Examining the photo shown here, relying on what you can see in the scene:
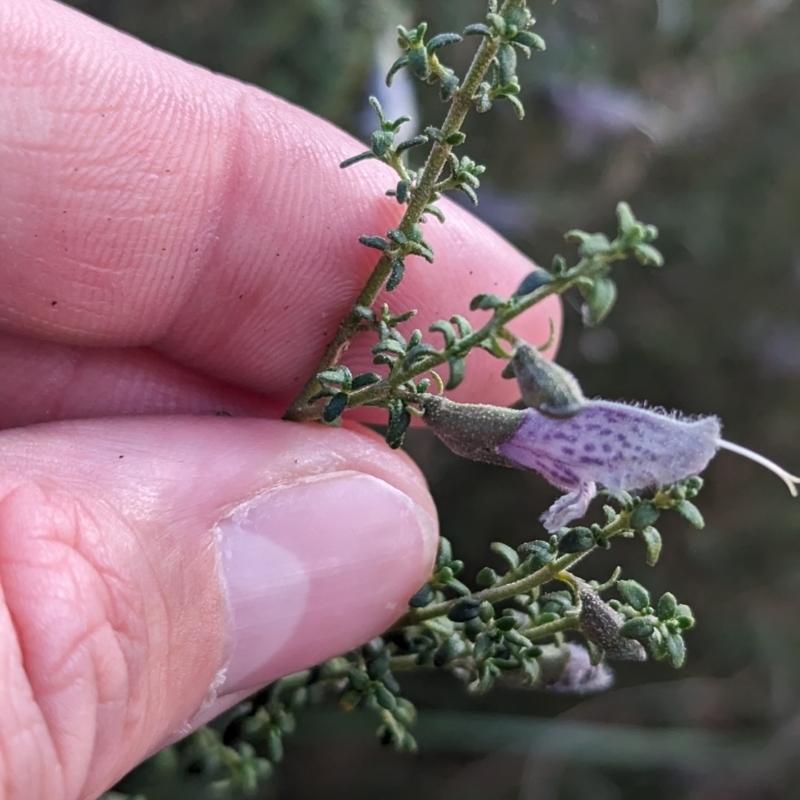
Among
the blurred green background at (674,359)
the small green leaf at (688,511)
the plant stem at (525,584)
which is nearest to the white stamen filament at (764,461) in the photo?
the small green leaf at (688,511)

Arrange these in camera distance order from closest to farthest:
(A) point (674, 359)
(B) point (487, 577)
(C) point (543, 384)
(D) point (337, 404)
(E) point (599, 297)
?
(E) point (599, 297) → (C) point (543, 384) → (D) point (337, 404) → (B) point (487, 577) → (A) point (674, 359)

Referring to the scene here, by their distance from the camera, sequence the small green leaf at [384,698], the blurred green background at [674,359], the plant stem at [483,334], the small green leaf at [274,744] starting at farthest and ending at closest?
the blurred green background at [674,359] → the small green leaf at [274,744] → the small green leaf at [384,698] → the plant stem at [483,334]

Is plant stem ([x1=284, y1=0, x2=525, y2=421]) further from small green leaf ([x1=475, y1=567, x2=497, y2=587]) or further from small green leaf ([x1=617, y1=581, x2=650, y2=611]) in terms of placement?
small green leaf ([x1=617, y1=581, x2=650, y2=611])

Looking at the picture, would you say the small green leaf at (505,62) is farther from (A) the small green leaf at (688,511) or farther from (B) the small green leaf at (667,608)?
(B) the small green leaf at (667,608)

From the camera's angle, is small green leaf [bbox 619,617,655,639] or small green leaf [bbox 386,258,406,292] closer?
small green leaf [bbox 619,617,655,639]

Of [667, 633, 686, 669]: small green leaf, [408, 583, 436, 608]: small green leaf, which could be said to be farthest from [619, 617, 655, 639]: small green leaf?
[408, 583, 436, 608]: small green leaf

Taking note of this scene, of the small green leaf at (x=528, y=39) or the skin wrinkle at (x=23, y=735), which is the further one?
the small green leaf at (x=528, y=39)

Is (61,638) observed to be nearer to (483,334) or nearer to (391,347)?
(391,347)

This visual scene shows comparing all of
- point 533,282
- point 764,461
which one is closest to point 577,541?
point 764,461
